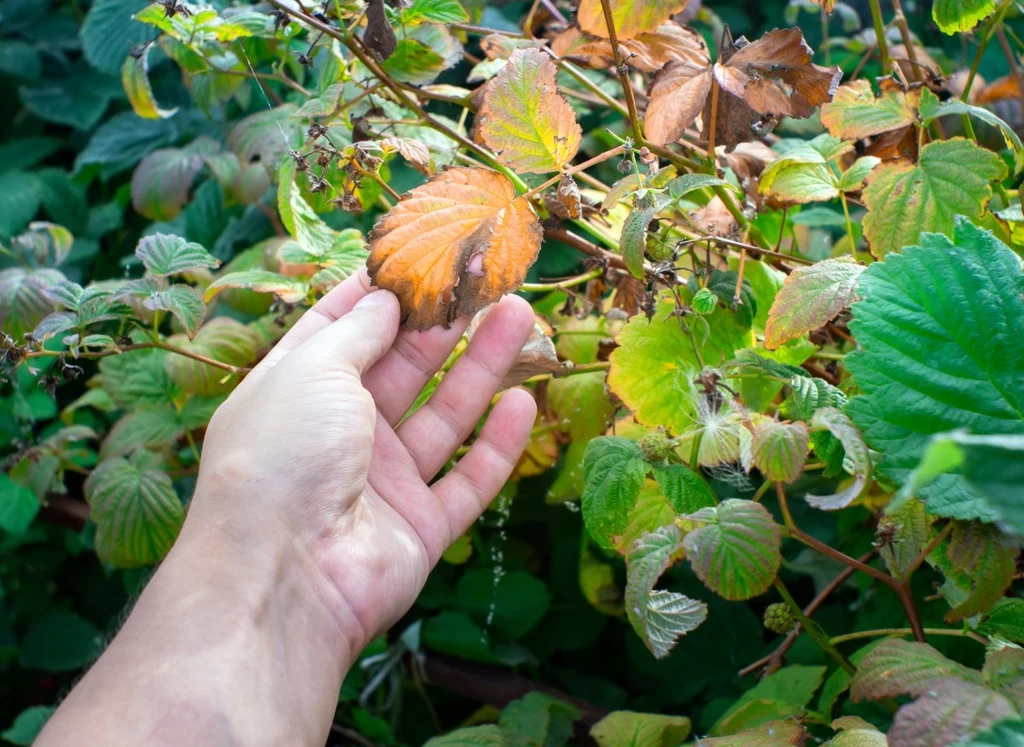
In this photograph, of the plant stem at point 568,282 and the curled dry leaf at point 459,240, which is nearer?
the curled dry leaf at point 459,240

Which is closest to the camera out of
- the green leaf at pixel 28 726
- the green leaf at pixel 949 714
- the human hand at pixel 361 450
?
the green leaf at pixel 949 714

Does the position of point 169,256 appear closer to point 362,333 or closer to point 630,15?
point 362,333

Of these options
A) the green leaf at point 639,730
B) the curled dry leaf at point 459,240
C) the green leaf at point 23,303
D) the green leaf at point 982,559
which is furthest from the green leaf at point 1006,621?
the green leaf at point 23,303

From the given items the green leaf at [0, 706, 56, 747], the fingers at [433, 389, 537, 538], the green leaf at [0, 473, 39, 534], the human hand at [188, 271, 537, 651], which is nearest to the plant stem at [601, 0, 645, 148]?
the human hand at [188, 271, 537, 651]

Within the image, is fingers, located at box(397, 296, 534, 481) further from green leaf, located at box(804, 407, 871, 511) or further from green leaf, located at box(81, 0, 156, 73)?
green leaf, located at box(81, 0, 156, 73)

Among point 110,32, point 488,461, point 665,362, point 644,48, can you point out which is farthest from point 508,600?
point 110,32

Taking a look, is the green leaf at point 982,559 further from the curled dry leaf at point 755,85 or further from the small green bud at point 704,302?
the curled dry leaf at point 755,85
